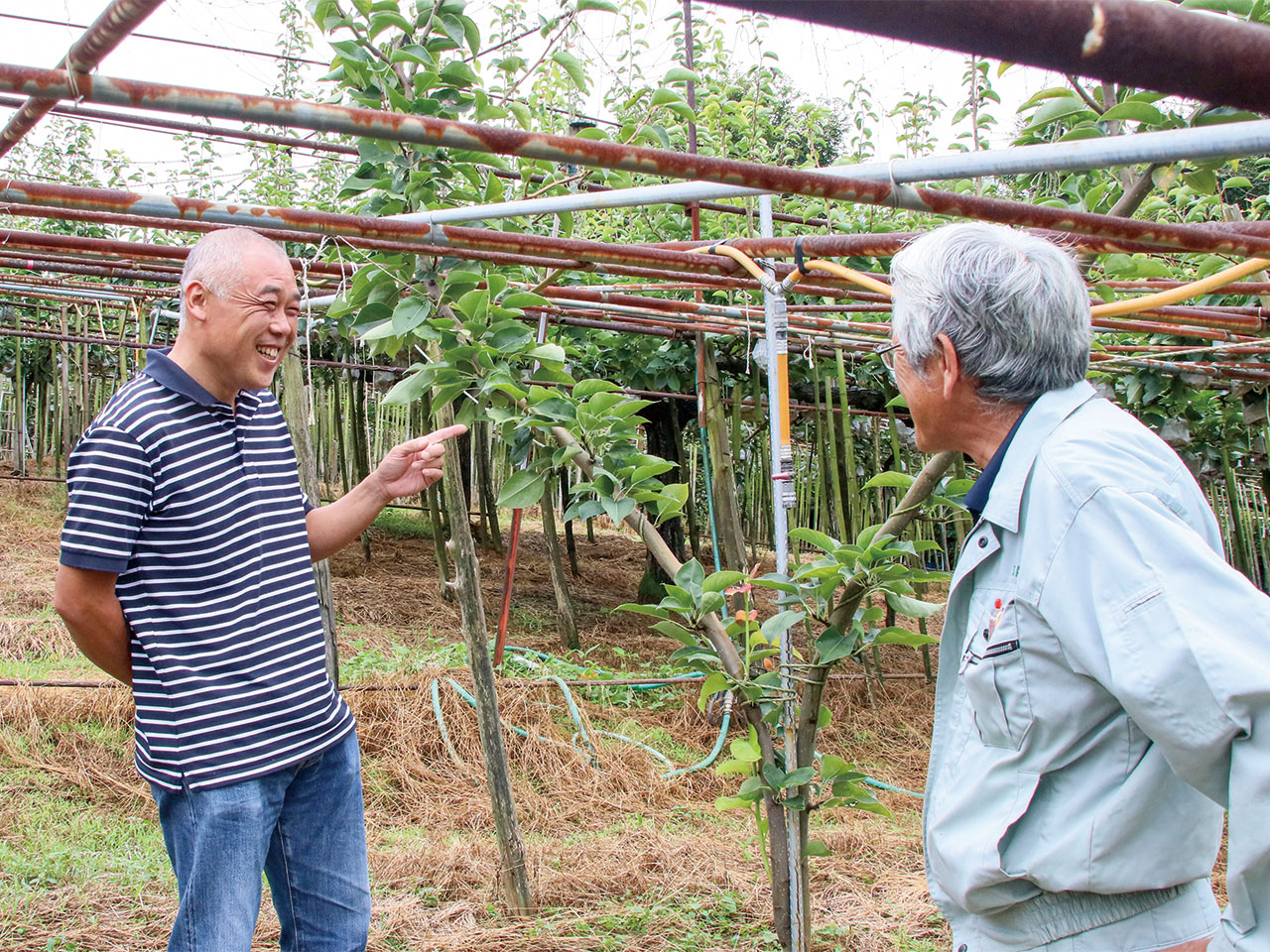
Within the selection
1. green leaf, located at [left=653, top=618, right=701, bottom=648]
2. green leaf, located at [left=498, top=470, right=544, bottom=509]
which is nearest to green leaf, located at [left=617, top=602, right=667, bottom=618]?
green leaf, located at [left=653, top=618, right=701, bottom=648]

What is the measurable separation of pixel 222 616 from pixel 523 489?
2.40 ft

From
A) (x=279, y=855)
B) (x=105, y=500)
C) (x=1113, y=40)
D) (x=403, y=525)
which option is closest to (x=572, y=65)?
(x=105, y=500)

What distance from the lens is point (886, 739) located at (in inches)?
195

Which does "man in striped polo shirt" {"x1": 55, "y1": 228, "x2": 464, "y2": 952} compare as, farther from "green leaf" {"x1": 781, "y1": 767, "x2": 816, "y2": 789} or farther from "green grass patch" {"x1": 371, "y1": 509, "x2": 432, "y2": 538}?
"green grass patch" {"x1": 371, "y1": 509, "x2": 432, "y2": 538}

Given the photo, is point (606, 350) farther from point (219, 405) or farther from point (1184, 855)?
point (1184, 855)

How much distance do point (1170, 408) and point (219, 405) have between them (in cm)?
606

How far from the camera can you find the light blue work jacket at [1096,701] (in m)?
0.88

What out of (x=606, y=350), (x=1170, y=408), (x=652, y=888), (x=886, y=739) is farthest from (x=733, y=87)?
(x=652, y=888)

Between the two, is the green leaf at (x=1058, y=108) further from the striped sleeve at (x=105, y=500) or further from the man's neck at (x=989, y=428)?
the striped sleeve at (x=105, y=500)

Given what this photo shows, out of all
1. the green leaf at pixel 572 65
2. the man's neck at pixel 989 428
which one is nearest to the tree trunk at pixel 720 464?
the green leaf at pixel 572 65

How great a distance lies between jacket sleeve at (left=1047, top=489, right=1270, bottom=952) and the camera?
86 cm

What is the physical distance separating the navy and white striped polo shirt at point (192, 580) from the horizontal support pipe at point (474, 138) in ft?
2.57

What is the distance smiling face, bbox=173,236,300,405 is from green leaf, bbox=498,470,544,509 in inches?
23.9

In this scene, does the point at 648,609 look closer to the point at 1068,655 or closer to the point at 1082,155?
the point at 1068,655
